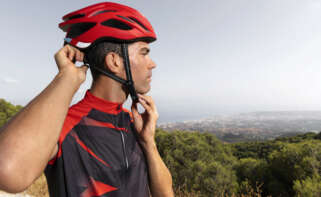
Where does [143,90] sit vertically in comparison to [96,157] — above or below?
above

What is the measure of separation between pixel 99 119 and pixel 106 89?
0.27 m

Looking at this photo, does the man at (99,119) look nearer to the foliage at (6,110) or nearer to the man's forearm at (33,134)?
the man's forearm at (33,134)

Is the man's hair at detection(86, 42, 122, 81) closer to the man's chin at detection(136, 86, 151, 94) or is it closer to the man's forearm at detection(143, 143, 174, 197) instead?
the man's chin at detection(136, 86, 151, 94)

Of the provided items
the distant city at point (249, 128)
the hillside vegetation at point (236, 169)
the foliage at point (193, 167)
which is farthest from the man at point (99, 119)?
the distant city at point (249, 128)

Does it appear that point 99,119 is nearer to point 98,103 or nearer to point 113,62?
point 98,103

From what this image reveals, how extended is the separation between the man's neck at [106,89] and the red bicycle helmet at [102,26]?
0.31m

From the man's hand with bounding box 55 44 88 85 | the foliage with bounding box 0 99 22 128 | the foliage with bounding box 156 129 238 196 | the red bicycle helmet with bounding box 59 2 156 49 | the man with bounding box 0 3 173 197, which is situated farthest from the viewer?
the foliage with bounding box 0 99 22 128

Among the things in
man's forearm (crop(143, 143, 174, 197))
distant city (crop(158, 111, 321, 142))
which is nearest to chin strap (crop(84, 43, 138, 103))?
man's forearm (crop(143, 143, 174, 197))

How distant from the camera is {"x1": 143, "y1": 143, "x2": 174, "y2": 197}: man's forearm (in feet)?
4.88

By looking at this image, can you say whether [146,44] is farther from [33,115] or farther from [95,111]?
[33,115]

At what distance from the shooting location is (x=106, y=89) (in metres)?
1.38

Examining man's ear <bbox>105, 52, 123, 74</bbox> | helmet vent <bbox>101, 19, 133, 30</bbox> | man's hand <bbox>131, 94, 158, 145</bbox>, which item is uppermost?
helmet vent <bbox>101, 19, 133, 30</bbox>

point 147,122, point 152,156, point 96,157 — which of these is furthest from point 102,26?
point 152,156

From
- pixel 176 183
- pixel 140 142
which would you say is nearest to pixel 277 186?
pixel 176 183
